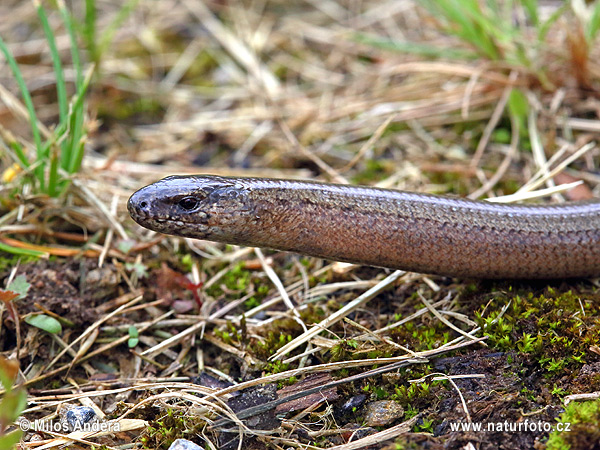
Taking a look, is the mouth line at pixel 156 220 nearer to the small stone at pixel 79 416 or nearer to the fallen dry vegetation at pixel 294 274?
the fallen dry vegetation at pixel 294 274

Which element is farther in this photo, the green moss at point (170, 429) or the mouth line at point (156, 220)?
the mouth line at point (156, 220)

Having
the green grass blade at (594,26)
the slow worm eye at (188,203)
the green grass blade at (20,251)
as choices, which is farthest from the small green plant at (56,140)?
the green grass blade at (594,26)

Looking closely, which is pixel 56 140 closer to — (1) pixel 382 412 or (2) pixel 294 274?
(2) pixel 294 274

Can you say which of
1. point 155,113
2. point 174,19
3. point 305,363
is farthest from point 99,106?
point 305,363

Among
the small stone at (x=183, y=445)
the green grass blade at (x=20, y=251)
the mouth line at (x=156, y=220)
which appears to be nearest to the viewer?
the small stone at (x=183, y=445)

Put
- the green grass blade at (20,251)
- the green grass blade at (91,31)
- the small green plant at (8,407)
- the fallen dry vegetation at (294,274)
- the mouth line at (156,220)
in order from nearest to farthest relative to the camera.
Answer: the small green plant at (8,407), the fallen dry vegetation at (294,274), the mouth line at (156,220), the green grass blade at (20,251), the green grass blade at (91,31)

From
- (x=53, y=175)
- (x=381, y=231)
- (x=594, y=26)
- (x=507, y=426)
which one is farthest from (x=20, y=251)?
(x=594, y=26)

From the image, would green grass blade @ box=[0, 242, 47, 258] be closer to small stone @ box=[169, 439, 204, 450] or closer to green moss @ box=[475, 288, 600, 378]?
small stone @ box=[169, 439, 204, 450]

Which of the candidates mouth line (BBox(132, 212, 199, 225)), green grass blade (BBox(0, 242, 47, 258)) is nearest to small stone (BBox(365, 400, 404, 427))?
mouth line (BBox(132, 212, 199, 225))
